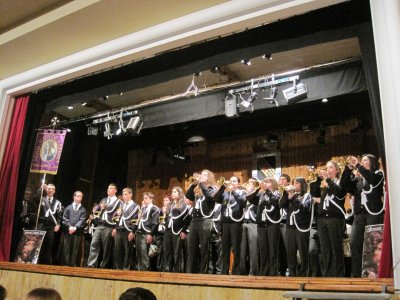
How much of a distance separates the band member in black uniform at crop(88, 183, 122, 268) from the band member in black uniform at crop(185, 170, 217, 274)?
4.81 feet

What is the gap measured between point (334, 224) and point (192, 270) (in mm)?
2004

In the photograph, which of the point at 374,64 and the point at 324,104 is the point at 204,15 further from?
the point at 324,104

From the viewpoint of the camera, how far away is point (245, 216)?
568cm

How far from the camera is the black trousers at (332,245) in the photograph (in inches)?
184

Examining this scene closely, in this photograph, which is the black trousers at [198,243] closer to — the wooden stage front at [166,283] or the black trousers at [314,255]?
the black trousers at [314,255]

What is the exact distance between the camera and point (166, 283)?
141 inches

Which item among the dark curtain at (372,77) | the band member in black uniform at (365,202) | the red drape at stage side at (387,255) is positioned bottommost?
the red drape at stage side at (387,255)

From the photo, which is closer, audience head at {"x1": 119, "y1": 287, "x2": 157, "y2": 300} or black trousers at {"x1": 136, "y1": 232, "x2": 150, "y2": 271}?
audience head at {"x1": 119, "y1": 287, "x2": 157, "y2": 300}

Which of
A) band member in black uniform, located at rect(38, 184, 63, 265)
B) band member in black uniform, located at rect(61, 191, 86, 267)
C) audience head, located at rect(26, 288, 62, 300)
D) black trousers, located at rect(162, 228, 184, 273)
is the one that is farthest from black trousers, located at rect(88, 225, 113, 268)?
audience head, located at rect(26, 288, 62, 300)

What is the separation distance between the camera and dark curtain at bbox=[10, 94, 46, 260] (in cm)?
551

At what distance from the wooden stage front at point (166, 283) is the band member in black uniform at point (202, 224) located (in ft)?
5.68

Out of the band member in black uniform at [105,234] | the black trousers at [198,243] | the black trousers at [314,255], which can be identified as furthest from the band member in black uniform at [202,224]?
the band member in black uniform at [105,234]

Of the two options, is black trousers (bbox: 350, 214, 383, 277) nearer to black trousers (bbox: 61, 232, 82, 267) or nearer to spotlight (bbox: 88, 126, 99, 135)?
black trousers (bbox: 61, 232, 82, 267)

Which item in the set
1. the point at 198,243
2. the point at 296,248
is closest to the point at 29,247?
the point at 198,243
